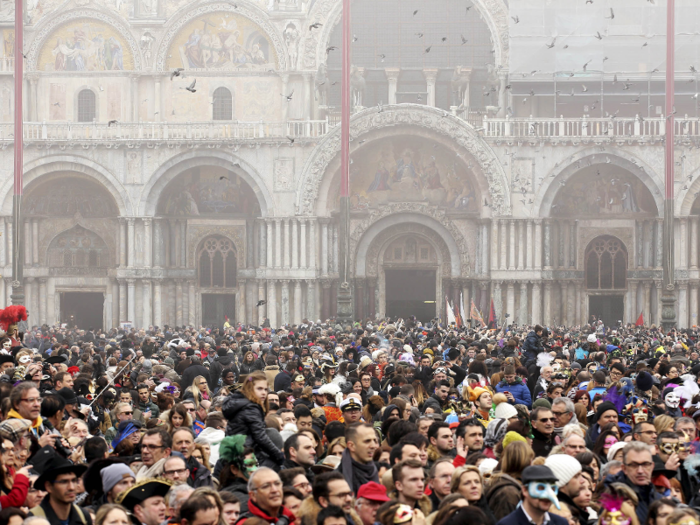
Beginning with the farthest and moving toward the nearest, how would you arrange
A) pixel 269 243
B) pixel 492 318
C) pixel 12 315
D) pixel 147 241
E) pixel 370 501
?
pixel 147 241
pixel 269 243
pixel 492 318
pixel 12 315
pixel 370 501

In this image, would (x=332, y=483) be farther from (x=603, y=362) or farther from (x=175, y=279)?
(x=175, y=279)

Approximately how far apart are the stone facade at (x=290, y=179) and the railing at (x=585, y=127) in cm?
12

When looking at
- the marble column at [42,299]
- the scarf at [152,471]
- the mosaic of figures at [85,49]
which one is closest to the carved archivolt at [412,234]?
the mosaic of figures at [85,49]

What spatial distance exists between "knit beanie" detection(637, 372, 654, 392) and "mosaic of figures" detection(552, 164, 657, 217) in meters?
28.4

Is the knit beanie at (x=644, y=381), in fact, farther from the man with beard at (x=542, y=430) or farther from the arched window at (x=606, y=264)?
the arched window at (x=606, y=264)

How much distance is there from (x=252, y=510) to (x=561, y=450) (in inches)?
132

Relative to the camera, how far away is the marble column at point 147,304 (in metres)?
43.5

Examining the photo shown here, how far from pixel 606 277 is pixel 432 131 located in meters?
9.62

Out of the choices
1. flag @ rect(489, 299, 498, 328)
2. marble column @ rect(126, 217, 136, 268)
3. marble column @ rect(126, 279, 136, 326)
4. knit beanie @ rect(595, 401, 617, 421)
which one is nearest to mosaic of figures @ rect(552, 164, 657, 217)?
flag @ rect(489, 299, 498, 328)

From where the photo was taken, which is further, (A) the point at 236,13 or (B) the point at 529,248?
(A) the point at 236,13

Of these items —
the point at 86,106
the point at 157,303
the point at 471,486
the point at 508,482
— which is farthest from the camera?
the point at 86,106

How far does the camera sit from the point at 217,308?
150ft

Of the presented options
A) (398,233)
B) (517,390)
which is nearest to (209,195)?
(398,233)

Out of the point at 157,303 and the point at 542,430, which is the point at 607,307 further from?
the point at 542,430
